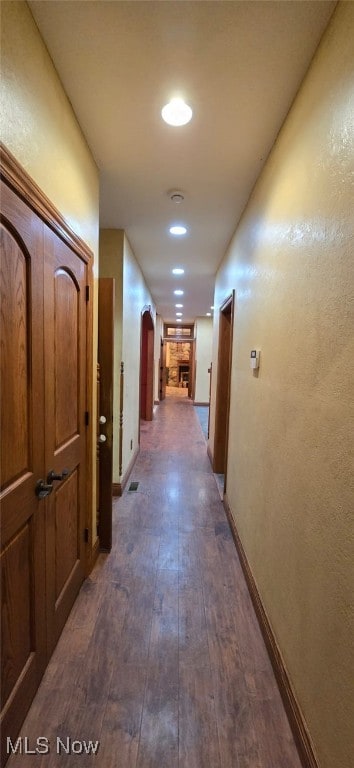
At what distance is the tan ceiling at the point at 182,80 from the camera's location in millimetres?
1154

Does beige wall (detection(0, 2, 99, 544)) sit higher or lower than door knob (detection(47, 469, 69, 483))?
higher

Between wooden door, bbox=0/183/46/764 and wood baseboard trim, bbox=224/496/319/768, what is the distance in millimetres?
1013

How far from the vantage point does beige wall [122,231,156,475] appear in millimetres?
3303

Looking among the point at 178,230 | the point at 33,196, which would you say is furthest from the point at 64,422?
the point at 178,230

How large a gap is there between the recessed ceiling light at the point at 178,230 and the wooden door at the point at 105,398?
1.21 m

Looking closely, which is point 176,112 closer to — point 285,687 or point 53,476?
point 53,476

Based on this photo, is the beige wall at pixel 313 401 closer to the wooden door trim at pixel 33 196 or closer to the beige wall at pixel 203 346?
the wooden door trim at pixel 33 196

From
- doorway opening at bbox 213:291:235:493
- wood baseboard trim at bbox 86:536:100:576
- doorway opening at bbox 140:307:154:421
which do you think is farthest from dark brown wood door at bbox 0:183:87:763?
doorway opening at bbox 140:307:154:421

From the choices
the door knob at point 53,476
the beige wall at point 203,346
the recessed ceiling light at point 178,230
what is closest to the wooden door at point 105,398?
the door knob at point 53,476

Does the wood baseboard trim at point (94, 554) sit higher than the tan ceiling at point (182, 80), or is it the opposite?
the tan ceiling at point (182, 80)

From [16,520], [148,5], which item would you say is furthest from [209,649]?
[148,5]

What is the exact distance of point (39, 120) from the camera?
1241 mm

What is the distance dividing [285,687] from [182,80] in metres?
2.61

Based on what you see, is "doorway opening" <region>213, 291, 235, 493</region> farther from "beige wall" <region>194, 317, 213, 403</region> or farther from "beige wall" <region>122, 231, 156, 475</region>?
"beige wall" <region>194, 317, 213, 403</region>
